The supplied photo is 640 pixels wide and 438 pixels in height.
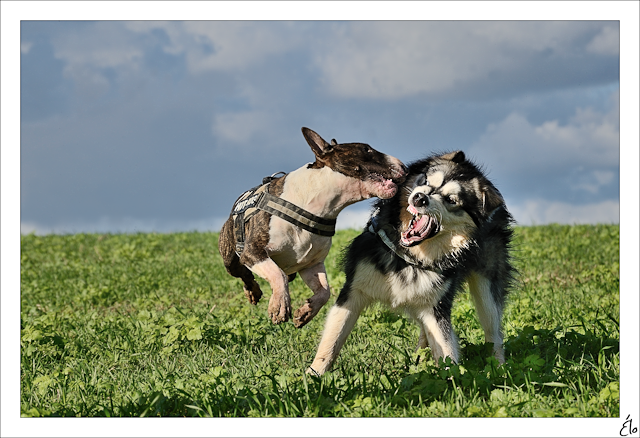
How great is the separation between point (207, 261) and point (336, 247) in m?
2.42

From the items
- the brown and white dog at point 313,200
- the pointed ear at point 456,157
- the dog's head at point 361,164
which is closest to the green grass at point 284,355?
the brown and white dog at point 313,200

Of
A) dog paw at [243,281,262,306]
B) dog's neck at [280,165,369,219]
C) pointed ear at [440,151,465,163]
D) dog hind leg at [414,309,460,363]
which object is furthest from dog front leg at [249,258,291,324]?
pointed ear at [440,151,465,163]

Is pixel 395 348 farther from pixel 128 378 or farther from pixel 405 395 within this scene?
pixel 128 378

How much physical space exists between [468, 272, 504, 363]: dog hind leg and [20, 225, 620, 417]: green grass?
134 mm

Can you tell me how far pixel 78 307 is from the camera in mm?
9203

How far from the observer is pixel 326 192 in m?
4.39

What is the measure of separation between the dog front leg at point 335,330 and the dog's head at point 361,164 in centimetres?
99

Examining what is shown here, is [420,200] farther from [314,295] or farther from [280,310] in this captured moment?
[280,310]

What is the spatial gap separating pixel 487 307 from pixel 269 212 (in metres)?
2.41

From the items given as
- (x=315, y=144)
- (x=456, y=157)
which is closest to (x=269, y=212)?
(x=315, y=144)

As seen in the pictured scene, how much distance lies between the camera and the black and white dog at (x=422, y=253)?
186 inches

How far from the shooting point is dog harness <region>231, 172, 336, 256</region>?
4.42 metres

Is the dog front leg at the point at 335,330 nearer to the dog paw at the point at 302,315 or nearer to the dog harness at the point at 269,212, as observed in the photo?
the dog paw at the point at 302,315
